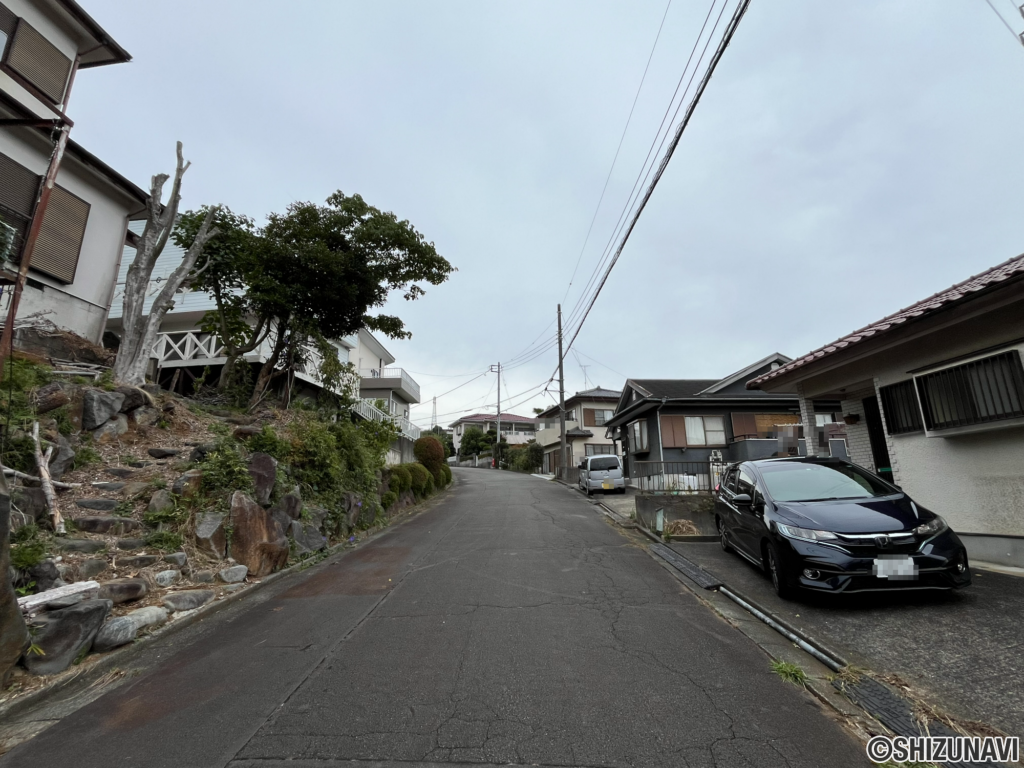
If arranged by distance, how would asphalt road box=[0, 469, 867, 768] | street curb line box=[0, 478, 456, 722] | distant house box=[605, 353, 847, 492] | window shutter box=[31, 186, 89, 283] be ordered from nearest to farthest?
asphalt road box=[0, 469, 867, 768] < street curb line box=[0, 478, 456, 722] < window shutter box=[31, 186, 89, 283] < distant house box=[605, 353, 847, 492]

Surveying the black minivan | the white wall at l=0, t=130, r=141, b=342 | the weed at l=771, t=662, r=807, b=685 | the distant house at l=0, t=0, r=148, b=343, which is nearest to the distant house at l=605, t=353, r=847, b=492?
the black minivan

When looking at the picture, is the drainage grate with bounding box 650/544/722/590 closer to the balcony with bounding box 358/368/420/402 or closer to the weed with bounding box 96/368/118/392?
the weed with bounding box 96/368/118/392

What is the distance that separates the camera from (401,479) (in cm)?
1489

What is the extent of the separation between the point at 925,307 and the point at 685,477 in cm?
637

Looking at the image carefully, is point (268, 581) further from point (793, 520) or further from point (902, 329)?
point (902, 329)

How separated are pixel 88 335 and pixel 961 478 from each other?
1608 centimetres

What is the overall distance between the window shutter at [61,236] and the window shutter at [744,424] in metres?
20.6

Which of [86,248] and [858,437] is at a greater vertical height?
[86,248]

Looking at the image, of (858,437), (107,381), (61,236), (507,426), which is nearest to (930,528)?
(858,437)

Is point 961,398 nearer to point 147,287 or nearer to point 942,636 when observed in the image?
point 942,636

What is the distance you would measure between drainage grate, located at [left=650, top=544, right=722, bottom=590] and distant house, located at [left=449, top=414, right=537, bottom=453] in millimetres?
46140

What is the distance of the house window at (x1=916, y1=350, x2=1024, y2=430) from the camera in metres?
5.32

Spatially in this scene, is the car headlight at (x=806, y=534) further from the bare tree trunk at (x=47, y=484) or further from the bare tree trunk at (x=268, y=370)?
the bare tree trunk at (x=268, y=370)

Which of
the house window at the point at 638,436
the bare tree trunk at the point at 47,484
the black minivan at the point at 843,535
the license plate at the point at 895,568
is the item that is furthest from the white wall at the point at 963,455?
the house window at the point at 638,436
